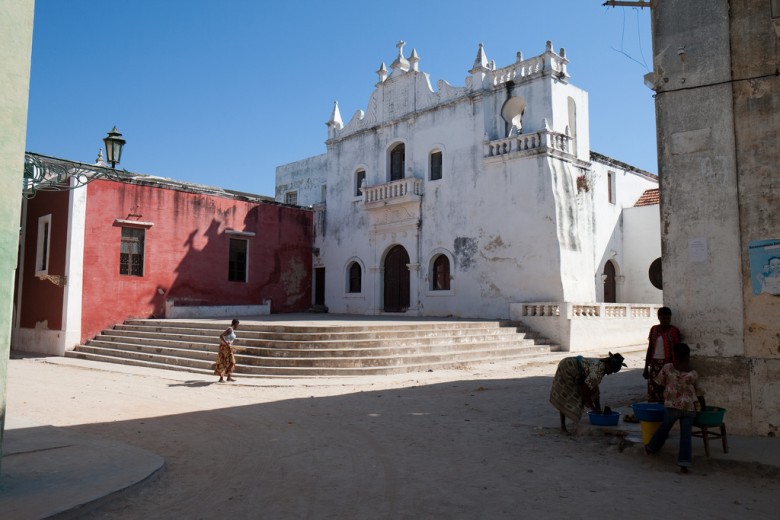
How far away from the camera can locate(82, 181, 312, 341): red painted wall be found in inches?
695

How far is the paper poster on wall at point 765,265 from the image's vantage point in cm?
639

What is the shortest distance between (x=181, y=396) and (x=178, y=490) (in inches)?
211

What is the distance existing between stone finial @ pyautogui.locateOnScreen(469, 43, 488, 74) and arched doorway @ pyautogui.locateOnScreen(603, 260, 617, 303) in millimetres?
8531

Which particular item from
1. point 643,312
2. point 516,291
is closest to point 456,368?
point 516,291

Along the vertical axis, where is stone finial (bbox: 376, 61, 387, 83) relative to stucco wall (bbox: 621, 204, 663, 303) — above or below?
above

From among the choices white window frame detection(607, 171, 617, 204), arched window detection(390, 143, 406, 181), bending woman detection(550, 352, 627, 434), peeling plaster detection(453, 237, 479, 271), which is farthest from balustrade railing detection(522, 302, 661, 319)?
bending woman detection(550, 352, 627, 434)

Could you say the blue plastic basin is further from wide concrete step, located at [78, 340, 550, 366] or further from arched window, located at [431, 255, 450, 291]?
arched window, located at [431, 255, 450, 291]

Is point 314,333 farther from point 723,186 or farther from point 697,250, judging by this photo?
point 723,186

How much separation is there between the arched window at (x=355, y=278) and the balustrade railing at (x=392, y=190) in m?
2.83

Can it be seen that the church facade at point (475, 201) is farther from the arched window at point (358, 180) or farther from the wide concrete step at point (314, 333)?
Answer: the wide concrete step at point (314, 333)

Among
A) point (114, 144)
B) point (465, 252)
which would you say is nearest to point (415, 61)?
point (465, 252)

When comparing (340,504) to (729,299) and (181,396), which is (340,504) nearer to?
(729,299)

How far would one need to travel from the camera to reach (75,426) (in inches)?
289

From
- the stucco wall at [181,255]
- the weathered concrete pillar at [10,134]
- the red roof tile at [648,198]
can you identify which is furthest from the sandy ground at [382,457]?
the red roof tile at [648,198]
